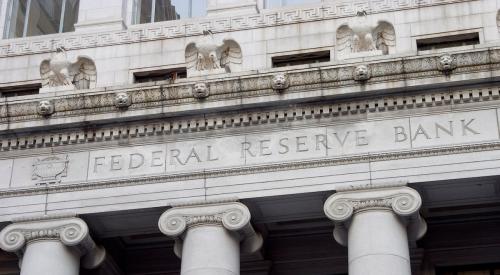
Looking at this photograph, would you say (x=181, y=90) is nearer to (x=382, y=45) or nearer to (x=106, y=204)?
(x=106, y=204)

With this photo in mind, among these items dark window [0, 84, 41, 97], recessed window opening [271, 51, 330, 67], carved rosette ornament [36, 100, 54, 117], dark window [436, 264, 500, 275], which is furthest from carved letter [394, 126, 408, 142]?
dark window [0, 84, 41, 97]

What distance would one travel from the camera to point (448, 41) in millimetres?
30969

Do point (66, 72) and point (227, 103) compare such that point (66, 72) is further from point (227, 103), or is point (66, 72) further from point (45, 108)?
point (227, 103)

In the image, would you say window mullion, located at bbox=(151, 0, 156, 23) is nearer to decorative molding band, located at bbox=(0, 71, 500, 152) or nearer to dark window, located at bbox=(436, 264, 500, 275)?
decorative molding band, located at bbox=(0, 71, 500, 152)

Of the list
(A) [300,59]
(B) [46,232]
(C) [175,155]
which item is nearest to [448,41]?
(A) [300,59]

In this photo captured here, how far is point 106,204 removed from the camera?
29.7 metres

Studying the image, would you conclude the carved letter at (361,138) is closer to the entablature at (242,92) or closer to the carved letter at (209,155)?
the entablature at (242,92)

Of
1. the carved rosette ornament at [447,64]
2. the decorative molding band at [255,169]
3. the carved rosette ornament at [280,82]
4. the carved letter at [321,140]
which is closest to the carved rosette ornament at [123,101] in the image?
the decorative molding band at [255,169]

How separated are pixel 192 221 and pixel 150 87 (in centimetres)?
412

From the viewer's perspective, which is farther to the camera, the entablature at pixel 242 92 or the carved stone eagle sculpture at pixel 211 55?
the carved stone eagle sculpture at pixel 211 55

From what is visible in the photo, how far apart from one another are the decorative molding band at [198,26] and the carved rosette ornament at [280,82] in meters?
3.09

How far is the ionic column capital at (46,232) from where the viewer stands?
29328mm

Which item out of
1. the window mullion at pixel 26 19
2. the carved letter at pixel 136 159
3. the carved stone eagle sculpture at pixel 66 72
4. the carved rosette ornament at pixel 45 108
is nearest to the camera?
the carved letter at pixel 136 159

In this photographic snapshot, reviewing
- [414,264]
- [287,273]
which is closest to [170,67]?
[287,273]
